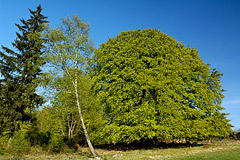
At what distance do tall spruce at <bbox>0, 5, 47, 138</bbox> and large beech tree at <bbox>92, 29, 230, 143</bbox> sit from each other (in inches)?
369

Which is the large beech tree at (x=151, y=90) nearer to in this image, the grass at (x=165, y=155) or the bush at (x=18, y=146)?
the grass at (x=165, y=155)

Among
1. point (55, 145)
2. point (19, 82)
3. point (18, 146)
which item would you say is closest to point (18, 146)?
point (18, 146)

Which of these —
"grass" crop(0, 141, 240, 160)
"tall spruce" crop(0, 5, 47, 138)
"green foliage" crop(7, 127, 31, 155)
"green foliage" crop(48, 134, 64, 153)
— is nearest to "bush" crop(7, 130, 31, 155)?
"green foliage" crop(7, 127, 31, 155)

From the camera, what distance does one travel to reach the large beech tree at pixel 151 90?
18.5 metres

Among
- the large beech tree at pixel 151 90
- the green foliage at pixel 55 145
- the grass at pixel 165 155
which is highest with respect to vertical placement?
the large beech tree at pixel 151 90

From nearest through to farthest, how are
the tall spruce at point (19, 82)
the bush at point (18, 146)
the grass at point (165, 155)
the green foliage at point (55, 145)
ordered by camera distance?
the grass at point (165, 155) < the bush at point (18, 146) < the green foliage at point (55, 145) < the tall spruce at point (19, 82)

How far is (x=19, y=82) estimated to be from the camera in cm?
2492

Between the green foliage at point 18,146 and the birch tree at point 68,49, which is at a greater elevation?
the birch tree at point 68,49

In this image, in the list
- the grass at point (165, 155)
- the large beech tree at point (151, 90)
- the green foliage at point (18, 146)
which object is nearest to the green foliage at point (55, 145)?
the grass at point (165, 155)

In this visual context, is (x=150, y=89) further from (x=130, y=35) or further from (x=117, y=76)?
(x=130, y=35)

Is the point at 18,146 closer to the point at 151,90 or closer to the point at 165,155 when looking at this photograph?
the point at 165,155

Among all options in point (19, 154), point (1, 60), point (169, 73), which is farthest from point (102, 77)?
point (1, 60)

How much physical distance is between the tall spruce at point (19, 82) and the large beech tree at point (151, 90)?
9.36 m

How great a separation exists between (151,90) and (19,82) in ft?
58.8
